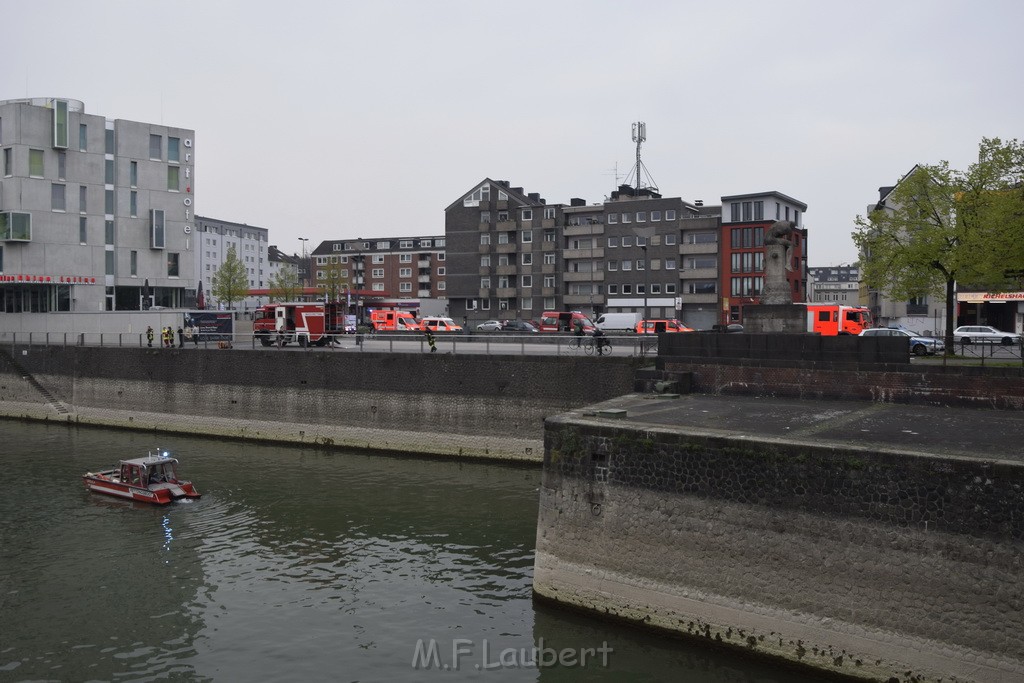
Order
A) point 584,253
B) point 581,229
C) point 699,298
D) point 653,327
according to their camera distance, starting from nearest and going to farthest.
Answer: point 653,327, point 699,298, point 584,253, point 581,229

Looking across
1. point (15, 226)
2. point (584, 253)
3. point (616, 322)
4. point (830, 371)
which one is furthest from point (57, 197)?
point (830, 371)

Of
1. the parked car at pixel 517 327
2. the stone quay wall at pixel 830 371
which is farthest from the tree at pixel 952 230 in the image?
the parked car at pixel 517 327

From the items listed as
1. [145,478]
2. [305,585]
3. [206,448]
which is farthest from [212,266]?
[305,585]

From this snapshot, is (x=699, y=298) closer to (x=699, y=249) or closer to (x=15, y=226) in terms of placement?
(x=699, y=249)

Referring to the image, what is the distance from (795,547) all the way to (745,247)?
70752mm

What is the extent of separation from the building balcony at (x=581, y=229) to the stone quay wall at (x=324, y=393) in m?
54.8

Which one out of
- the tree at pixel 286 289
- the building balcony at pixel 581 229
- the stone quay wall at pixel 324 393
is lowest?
the stone quay wall at pixel 324 393

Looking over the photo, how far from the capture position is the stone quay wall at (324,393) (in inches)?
1342

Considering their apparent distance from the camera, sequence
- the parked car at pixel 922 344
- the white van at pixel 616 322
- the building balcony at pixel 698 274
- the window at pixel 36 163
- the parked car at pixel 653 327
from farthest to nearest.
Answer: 1. the building balcony at pixel 698 274
2. the white van at pixel 616 322
3. the window at pixel 36 163
4. the parked car at pixel 653 327
5. the parked car at pixel 922 344

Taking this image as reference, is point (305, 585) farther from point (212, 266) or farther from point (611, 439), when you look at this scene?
point (212, 266)

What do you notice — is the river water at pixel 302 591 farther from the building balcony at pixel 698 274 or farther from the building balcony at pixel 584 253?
the building balcony at pixel 584 253

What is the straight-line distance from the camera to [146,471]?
27188 mm

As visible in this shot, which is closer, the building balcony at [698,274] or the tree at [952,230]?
the tree at [952,230]

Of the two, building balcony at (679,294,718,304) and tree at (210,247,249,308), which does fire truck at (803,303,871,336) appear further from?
tree at (210,247,249,308)
